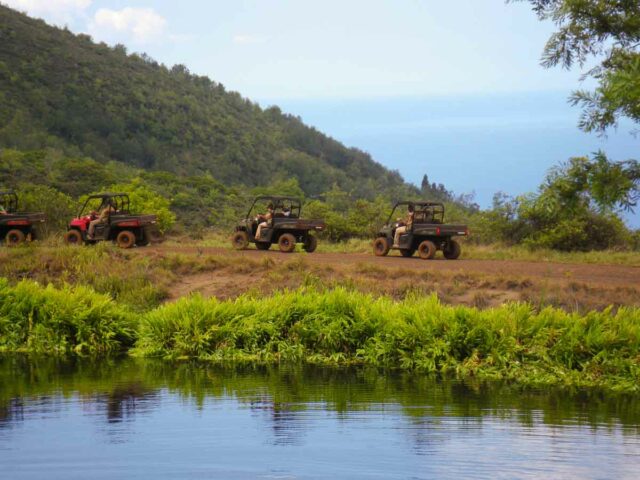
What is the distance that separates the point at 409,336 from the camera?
556 inches

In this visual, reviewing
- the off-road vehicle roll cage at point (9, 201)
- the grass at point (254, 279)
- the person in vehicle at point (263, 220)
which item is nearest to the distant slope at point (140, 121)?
the off-road vehicle roll cage at point (9, 201)

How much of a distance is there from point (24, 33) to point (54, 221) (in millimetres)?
40652

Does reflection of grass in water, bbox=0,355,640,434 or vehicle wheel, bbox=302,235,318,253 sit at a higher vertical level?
vehicle wheel, bbox=302,235,318,253

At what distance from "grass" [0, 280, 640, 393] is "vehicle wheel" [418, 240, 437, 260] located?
6096mm

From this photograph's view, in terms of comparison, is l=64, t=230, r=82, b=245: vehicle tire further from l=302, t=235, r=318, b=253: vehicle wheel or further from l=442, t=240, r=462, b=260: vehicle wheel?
l=442, t=240, r=462, b=260: vehicle wheel

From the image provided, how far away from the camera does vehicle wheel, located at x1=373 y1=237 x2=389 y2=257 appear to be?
24.2 metres

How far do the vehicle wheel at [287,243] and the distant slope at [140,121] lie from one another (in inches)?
1275

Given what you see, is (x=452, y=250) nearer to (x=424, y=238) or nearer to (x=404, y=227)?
(x=424, y=238)

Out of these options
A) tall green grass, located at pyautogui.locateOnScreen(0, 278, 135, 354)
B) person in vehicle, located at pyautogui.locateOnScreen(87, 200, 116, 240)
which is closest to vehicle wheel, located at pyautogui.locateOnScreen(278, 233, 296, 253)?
person in vehicle, located at pyautogui.locateOnScreen(87, 200, 116, 240)

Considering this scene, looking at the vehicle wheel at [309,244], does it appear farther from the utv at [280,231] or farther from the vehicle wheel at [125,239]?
the vehicle wheel at [125,239]

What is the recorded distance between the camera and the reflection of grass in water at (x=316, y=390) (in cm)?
1139

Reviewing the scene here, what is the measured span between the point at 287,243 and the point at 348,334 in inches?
392

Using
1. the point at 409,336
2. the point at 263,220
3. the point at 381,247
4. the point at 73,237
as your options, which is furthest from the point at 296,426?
the point at 73,237

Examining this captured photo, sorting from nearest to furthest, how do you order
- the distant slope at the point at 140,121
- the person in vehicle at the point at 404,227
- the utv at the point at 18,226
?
the person in vehicle at the point at 404,227
the utv at the point at 18,226
the distant slope at the point at 140,121
